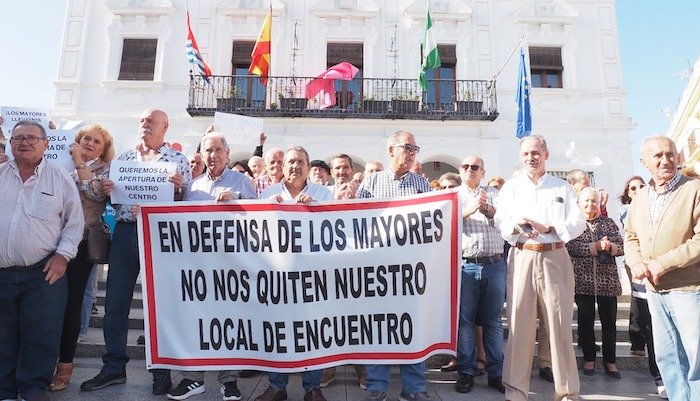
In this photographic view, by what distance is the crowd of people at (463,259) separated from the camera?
2.93 m

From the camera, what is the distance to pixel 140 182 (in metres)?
3.57

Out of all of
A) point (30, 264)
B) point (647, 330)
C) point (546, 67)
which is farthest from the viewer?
point (546, 67)

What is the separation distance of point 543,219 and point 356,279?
4.81 ft

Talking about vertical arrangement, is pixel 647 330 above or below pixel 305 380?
above

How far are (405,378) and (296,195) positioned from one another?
5.37 ft

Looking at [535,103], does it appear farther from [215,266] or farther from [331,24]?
[215,266]

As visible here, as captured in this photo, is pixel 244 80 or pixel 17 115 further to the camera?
pixel 244 80

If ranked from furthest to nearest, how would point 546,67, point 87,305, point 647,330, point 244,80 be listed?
point 546,67, point 244,80, point 87,305, point 647,330

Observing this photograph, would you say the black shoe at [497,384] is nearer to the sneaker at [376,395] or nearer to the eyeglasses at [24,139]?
the sneaker at [376,395]

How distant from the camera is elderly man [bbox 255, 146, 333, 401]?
3371 mm

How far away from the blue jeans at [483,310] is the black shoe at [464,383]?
0.07 m

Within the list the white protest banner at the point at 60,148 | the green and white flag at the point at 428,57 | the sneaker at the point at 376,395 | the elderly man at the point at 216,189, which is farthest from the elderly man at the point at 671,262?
the green and white flag at the point at 428,57

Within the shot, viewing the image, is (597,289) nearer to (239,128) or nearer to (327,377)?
(327,377)

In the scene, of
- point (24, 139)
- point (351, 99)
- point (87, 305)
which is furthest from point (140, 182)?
point (351, 99)
